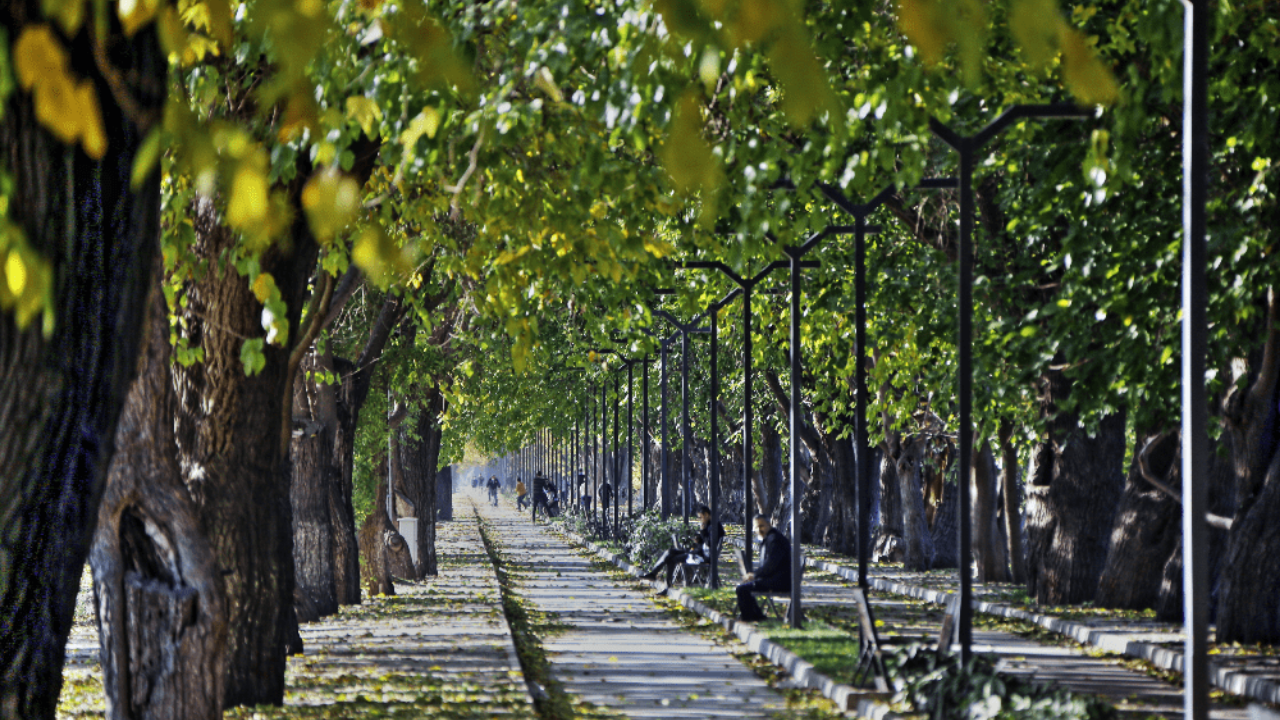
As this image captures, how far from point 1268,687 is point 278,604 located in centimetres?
805

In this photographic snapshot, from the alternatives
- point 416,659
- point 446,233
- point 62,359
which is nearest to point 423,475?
point 416,659

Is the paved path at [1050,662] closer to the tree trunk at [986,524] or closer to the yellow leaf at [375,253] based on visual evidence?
the tree trunk at [986,524]

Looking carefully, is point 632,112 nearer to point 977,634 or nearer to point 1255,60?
point 1255,60

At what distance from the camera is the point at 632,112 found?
28.7 feet

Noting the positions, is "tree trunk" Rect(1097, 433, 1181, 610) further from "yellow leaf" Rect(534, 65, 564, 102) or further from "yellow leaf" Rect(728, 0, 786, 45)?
"yellow leaf" Rect(728, 0, 786, 45)

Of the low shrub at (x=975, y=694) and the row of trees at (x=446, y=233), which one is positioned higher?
the row of trees at (x=446, y=233)

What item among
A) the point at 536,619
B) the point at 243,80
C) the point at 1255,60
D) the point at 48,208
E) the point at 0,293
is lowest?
the point at 536,619

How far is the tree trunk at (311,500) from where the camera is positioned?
2167cm

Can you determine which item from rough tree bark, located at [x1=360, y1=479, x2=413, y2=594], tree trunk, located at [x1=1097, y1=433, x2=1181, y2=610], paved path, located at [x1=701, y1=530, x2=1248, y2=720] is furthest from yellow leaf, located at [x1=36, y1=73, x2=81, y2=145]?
rough tree bark, located at [x1=360, y1=479, x2=413, y2=594]

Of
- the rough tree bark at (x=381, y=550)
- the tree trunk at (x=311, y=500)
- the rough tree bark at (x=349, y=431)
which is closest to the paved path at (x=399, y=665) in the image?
the tree trunk at (x=311, y=500)

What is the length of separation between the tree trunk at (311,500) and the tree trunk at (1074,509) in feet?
33.3

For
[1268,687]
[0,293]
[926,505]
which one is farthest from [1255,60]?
[926,505]

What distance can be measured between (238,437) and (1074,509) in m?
14.8

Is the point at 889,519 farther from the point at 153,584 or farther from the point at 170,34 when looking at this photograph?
the point at 170,34
